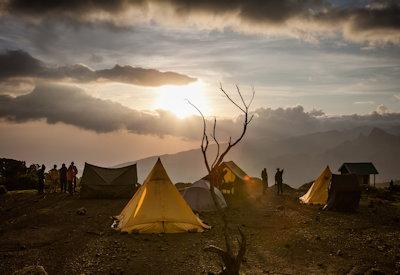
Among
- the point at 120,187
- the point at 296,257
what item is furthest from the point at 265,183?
the point at 296,257

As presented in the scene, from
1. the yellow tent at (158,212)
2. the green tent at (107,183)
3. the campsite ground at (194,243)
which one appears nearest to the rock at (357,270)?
the campsite ground at (194,243)

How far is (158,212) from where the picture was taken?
770 inches

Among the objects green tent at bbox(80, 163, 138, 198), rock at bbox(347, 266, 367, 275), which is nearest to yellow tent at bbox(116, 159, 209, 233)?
rock at bbox(347, 266, 367, 275)

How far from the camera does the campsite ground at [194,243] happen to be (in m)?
14.2

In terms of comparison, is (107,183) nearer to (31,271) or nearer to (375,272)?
(31,271)

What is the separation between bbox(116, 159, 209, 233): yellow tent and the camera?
63.0 feet

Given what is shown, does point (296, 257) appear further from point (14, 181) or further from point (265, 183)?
point (14, 181)

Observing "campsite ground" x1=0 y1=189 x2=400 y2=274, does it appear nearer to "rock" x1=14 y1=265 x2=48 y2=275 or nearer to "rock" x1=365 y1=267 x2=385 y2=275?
"rock" x1=365 y1=267 x2=385 y2=275

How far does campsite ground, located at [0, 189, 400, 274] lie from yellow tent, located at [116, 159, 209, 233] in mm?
634

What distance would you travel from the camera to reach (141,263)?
14359mm

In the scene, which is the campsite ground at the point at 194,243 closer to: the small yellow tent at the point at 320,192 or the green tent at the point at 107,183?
the small yellow tent at the point at 320,192

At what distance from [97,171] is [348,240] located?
23.1m

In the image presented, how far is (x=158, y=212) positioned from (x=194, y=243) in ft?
9.98

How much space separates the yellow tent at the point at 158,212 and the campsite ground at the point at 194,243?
0.63m
